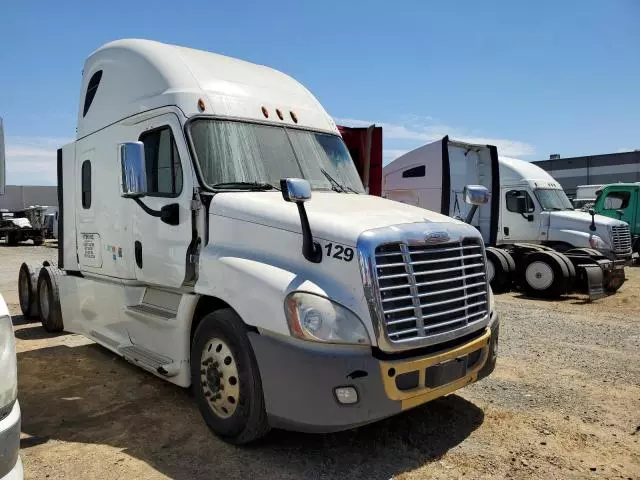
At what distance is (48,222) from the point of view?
32469mm

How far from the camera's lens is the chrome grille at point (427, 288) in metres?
3.61

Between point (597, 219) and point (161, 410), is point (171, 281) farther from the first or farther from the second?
point (597, 219)

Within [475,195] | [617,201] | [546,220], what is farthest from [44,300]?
[617,201]

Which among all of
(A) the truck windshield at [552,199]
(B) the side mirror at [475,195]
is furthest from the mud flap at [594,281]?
(B) the side mirror at [475,195]

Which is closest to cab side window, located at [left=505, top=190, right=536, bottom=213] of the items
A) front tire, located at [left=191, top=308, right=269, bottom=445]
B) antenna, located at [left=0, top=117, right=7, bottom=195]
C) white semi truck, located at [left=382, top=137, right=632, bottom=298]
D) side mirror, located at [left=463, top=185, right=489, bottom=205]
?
white semi truck, located at [left=382, top=137, right=632, bottom=298]

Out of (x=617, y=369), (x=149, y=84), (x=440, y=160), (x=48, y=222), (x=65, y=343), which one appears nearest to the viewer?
(x=149, y=84)

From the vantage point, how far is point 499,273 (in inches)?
474

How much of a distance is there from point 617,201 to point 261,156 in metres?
18.2

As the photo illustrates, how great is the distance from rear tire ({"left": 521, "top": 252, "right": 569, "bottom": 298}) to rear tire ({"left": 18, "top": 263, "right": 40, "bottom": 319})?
9.59m

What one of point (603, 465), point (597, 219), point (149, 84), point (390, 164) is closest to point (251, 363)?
point (603, 465)

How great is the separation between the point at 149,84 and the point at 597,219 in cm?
1242

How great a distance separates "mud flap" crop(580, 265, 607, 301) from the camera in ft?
35.8

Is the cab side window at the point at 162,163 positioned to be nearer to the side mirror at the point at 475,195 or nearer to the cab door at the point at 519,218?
the side mirror at the point at 475,195

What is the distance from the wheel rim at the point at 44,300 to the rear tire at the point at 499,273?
8.77 meters
